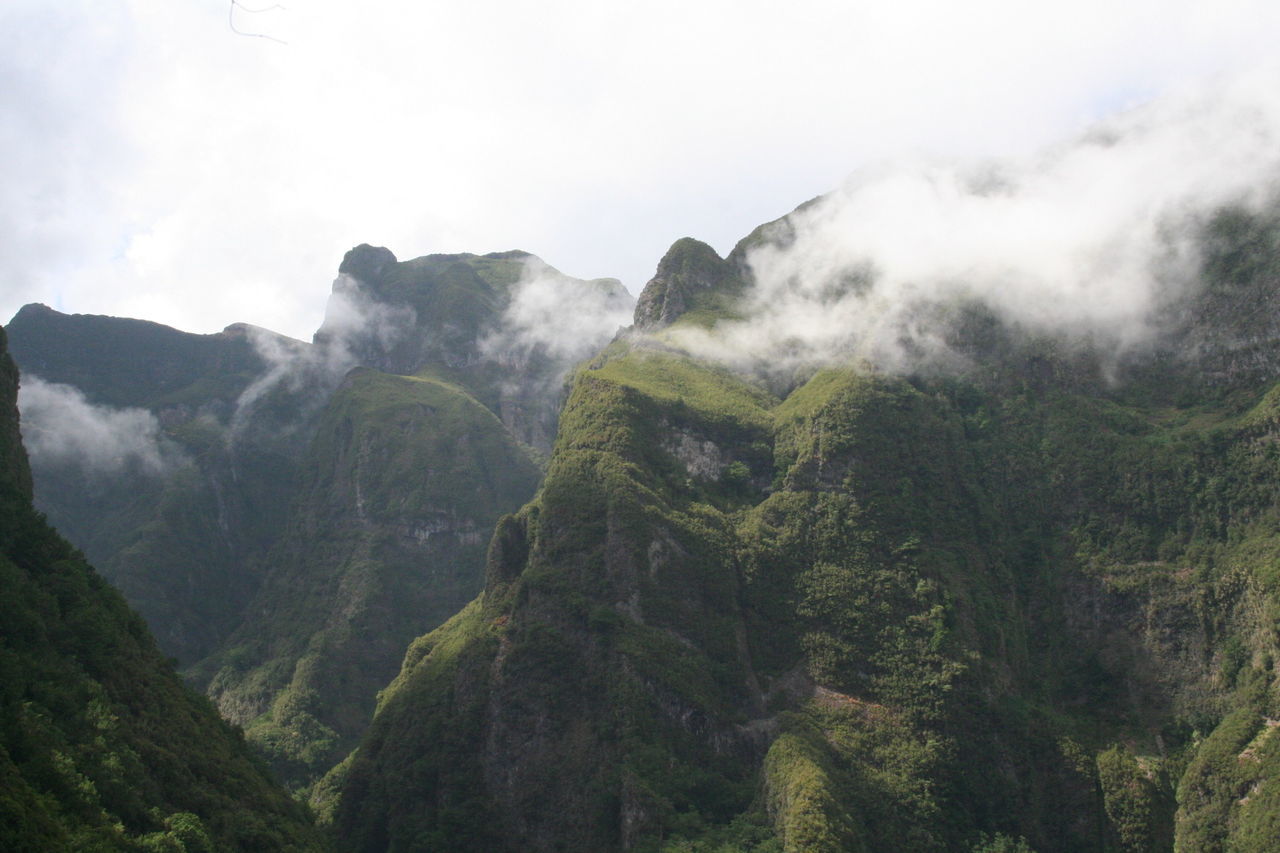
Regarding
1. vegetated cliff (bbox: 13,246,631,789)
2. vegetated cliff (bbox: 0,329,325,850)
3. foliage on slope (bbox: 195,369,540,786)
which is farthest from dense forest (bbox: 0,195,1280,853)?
vegetated cliff (bbox: 13,246,631,789)

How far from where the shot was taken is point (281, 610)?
144m

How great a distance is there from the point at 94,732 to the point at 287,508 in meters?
134

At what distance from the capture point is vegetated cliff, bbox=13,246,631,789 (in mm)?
129000

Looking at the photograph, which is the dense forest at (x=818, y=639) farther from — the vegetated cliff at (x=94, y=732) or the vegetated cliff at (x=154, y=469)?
the vegetated cliff at (x=154, y=469)

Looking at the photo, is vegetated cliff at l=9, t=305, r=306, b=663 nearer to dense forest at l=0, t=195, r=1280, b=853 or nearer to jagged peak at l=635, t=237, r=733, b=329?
dense forest at l=0, t=195, r=1280, b=853

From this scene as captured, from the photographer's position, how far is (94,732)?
153 ft

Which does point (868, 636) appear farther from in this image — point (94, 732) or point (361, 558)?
point (361, 558)

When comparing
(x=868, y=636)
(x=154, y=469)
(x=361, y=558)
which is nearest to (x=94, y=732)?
(x=868, y=636)

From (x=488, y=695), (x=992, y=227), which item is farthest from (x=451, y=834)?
(x=992, y=227)

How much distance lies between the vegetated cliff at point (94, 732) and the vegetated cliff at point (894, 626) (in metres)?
23.5

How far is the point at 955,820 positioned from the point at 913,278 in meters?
59.7

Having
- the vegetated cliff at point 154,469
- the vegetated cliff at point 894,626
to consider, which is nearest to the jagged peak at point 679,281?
the vegetated cliff at point 894,626

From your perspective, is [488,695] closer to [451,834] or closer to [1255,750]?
[451,834]

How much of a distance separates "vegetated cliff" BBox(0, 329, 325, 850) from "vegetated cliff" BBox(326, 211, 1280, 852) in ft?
77.2
